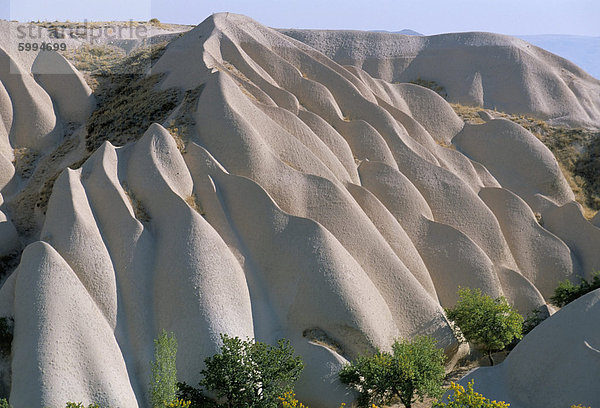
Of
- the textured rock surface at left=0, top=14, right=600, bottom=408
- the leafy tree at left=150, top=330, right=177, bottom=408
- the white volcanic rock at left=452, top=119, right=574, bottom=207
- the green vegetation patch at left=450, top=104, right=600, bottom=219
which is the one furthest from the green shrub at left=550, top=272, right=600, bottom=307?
the leafy tree at left=150, top=330, right=177, bottom=408

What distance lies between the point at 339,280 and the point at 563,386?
296 inches

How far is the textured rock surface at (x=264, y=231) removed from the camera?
64.7 feet

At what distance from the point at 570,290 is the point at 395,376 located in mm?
10556

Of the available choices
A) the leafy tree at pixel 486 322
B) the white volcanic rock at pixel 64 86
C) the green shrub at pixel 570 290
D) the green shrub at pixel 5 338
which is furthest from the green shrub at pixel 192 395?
the white volcanic rock at pixel 64 86

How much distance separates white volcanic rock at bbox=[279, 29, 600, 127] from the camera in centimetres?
4359

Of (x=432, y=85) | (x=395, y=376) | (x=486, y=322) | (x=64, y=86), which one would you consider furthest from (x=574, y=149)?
(x=64, y=86)

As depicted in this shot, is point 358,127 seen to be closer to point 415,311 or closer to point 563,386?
point 415,311

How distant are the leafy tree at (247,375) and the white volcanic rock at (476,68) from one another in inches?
1125

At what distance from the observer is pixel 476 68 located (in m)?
45.2

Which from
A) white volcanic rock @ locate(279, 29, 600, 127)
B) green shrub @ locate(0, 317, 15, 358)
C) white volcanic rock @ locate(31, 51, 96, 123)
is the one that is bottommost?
green shrub @ locate(0, 317, 15, 358)

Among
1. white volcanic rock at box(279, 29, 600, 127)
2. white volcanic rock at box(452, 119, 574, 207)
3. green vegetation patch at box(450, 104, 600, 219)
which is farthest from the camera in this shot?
white volcanic rock at box(279, 29, 600, 127)

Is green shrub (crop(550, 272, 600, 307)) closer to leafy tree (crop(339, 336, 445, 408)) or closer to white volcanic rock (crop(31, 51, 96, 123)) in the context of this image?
leafy tree (crop(339, 336, 445, 408))

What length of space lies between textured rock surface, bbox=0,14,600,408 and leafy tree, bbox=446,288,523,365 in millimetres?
863

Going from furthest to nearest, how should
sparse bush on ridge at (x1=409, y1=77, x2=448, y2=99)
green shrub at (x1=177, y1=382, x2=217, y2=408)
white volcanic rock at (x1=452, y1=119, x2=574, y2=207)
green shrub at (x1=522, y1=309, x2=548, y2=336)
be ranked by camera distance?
sparse bush on ridge at (x1=409, y1=77, x2=448, y2=99)
white volcanic rock at (x1=452, y1=119, x2=574, y2=207)
green shrub at (x1=522, y1=309, x2=548, y2=336)
green shrub at (x1=177, y1=382, x2=217, y2=408)
